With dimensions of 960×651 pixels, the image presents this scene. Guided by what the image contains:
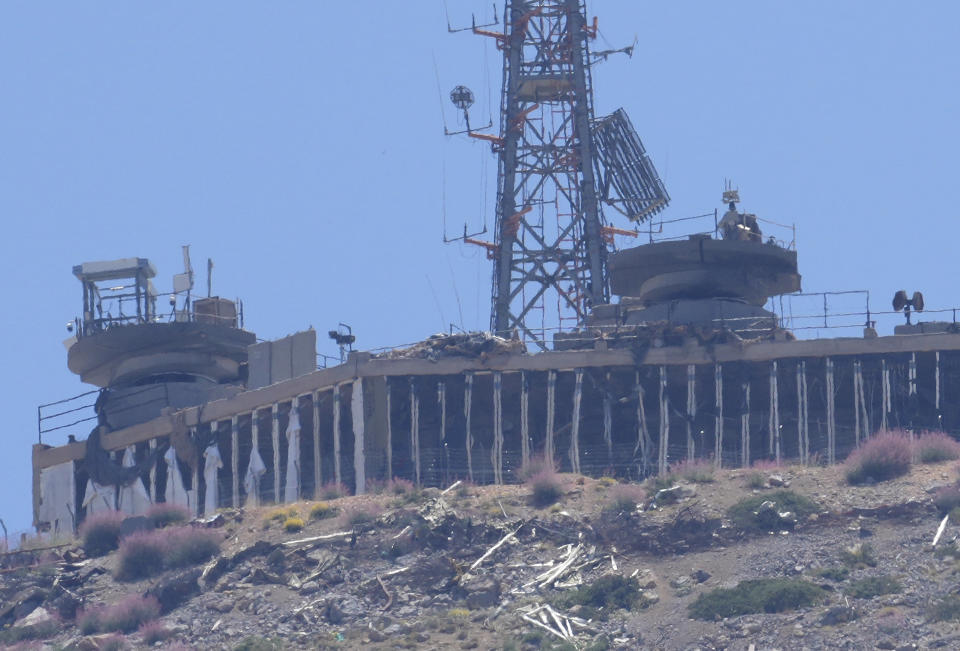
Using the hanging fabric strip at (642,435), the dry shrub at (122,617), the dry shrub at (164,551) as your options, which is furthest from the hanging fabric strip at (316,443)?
the dry shrub at (122,617)

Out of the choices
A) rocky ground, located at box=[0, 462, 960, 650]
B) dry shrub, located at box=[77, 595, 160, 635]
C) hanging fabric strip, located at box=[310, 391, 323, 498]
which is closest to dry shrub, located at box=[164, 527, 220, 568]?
rocky ground, located at box=[0, 462, 960, 650]

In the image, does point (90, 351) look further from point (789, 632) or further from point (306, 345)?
point (789, 632)

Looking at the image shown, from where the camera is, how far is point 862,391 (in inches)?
3263

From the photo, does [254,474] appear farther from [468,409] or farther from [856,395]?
[856,395]

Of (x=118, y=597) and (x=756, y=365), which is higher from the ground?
(x=756, y=365)

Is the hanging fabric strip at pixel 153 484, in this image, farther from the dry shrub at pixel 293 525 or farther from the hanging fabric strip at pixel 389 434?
the dry shrub at pixel 293 525

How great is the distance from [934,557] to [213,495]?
30785 mm

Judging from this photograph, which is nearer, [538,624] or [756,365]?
[538,624]

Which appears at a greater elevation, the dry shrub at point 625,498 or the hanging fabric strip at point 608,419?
the hanging fabric strip at point 608,419

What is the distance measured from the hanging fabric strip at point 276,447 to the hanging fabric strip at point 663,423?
12718 millimetres

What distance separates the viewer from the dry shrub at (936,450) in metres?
74.3

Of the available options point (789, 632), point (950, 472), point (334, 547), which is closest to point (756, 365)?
point (950, 472)

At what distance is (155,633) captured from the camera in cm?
6669

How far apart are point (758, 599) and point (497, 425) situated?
22754 millimetres
